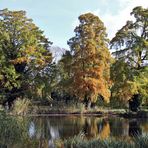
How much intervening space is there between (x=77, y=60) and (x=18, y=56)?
585 cm

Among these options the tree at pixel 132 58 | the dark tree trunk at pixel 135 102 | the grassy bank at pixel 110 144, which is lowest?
the grassy bank at pixel 110 144

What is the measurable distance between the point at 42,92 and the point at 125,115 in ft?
39.7

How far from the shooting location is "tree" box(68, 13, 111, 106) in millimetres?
41812

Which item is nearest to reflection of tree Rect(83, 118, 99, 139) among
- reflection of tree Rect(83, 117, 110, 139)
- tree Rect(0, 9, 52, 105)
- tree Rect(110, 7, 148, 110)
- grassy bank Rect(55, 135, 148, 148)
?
reflection of tree Rect(83, 117, 110, 139)

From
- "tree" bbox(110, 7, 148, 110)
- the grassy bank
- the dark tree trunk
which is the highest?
"tree" bbox(110, 7, 148, 110)

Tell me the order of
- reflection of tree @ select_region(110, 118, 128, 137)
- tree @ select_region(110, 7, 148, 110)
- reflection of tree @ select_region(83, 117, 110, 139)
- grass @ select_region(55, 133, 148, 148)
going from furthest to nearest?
tree @ select_region(110, 7, 148, 110)
reflection of tree @ select_region(110, 118, 128, 137)
reflection of tree @ select_region(83, 117, 110, 139)
grass @ select_region(55, 133, 148, 148)

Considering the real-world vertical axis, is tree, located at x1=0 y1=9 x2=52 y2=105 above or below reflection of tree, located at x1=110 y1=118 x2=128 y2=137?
above

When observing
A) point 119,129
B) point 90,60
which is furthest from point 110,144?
point 90,60

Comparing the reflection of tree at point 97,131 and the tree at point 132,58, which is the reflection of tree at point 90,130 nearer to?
the reflection of tree at point 97,131

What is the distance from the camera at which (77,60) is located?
141 feet

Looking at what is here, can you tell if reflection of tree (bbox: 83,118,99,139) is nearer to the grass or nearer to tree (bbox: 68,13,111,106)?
the grass

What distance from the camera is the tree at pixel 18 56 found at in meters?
41.9

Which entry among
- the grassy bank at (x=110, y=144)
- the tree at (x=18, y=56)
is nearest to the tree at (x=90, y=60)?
the tree at (x=18, y=56)

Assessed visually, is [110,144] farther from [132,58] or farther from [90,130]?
[132,58]
